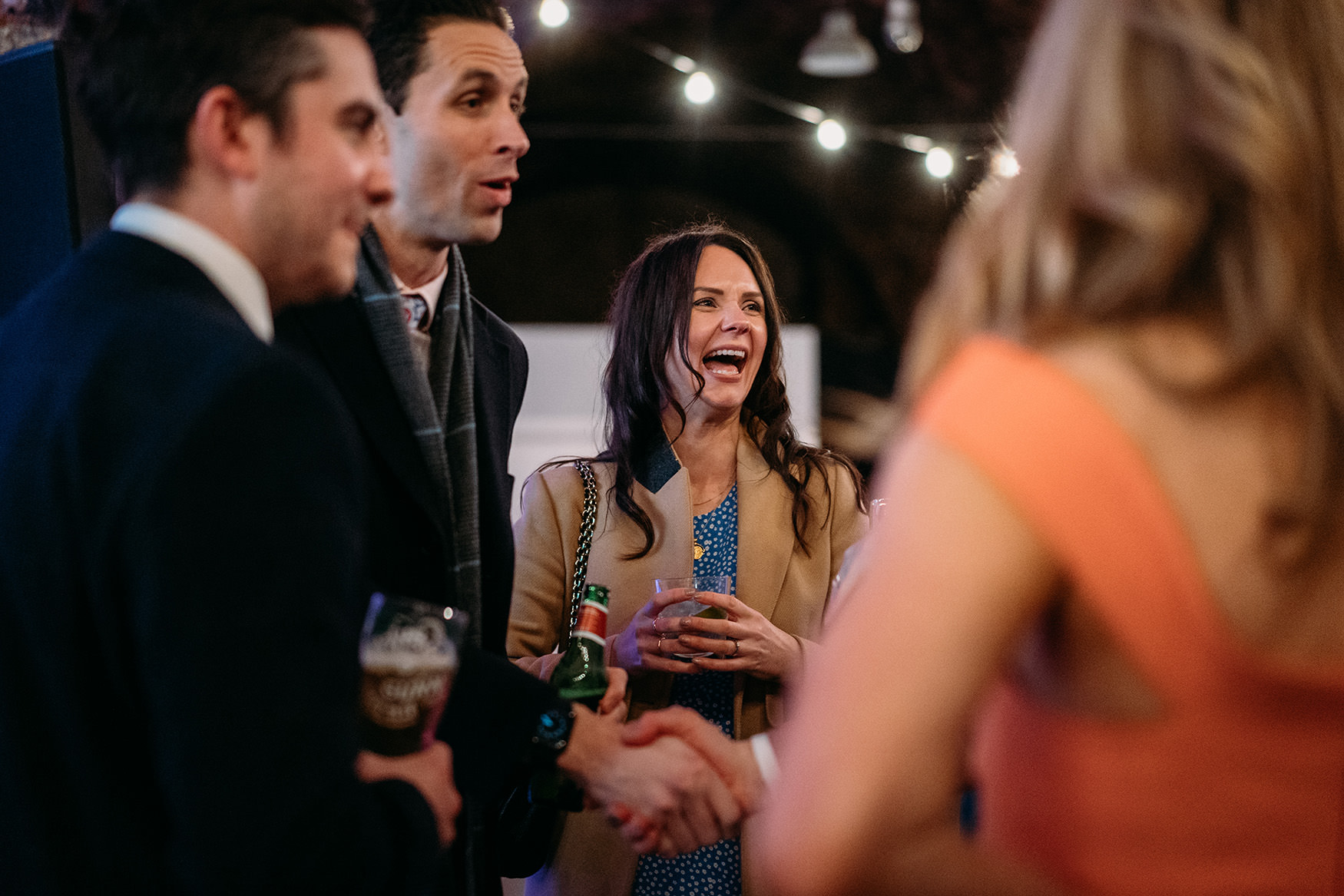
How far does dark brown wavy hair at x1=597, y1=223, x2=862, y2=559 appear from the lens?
2.48m

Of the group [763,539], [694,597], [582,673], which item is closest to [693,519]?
[763,539]

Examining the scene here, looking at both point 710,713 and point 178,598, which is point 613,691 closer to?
point 710,713

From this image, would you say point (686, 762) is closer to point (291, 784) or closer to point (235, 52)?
point (291, 784)

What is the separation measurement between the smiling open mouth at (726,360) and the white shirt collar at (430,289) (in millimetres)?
754

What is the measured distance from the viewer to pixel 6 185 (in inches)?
67.3

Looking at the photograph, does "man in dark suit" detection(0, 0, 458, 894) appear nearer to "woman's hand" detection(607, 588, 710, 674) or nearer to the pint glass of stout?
the pint glass of stout

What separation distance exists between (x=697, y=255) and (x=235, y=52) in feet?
5.04

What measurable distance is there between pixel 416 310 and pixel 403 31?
0.50 metres

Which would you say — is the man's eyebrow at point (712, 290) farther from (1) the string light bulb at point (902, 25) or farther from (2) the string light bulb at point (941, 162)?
(2) the string light bulb at point (941, 162)

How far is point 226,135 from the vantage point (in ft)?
3.60

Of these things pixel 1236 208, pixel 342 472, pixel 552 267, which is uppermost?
pixel 552 267

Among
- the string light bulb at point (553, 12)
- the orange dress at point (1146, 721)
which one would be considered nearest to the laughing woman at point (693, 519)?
the orange dress at point (1146, 721)

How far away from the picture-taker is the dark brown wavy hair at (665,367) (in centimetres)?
248

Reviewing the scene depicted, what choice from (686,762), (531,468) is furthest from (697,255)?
(531,468)
